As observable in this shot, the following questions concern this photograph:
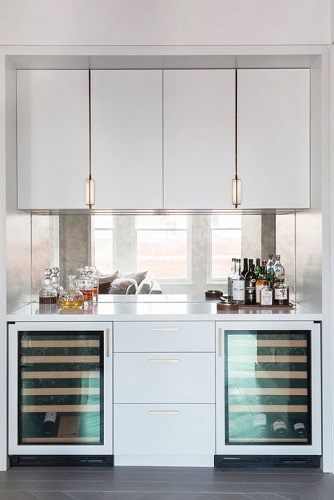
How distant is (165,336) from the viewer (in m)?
2.96

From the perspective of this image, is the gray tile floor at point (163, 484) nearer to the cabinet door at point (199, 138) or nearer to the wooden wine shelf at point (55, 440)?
the wooden wine shelf at point (55, 440)

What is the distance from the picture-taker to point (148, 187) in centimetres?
318

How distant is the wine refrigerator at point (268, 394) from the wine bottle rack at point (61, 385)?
0.68m

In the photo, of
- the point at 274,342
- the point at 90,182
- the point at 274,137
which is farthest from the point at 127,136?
the point at 274,342

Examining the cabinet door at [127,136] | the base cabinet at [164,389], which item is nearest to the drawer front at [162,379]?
the base cabinet at [164,389]

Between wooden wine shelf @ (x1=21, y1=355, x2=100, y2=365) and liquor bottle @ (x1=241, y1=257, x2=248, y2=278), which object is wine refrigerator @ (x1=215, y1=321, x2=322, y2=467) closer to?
liquor bottle @ (x1=241, y1=257, x2=248, y2=278)

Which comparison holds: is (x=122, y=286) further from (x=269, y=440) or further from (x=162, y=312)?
(x=269, y=440)

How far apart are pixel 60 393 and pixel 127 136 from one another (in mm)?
1495

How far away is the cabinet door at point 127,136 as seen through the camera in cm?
316

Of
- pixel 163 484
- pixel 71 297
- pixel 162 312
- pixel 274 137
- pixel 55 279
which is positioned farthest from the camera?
pixel 55 279

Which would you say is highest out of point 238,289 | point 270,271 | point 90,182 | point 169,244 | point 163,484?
point 90,182

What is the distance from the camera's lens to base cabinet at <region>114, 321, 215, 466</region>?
2943 millimetres
